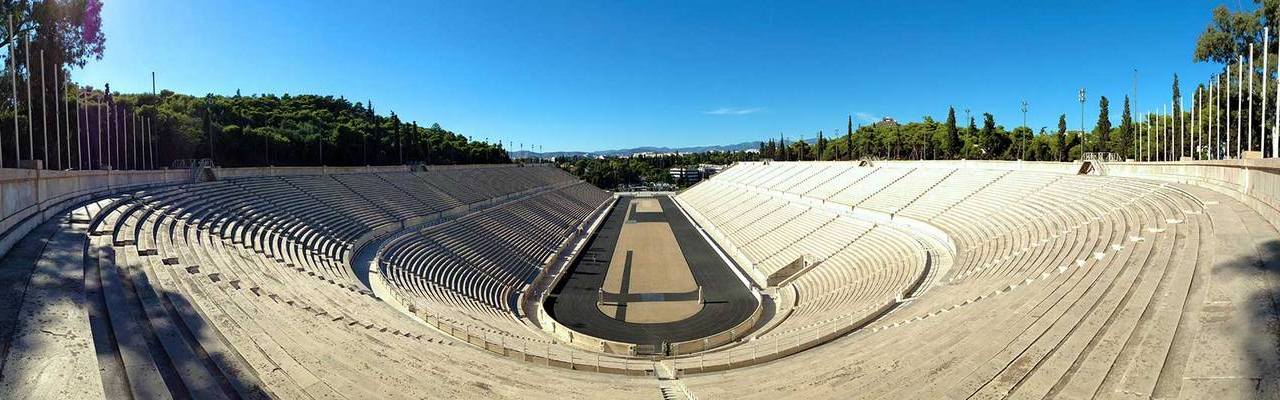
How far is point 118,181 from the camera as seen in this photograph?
51.8 ft

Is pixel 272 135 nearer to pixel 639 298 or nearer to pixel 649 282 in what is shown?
pixel 649 282

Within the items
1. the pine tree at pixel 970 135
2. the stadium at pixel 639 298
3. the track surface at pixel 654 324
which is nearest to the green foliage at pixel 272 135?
the stadium at pixel 639 298

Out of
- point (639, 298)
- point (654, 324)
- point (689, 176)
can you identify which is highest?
point (689, 176)

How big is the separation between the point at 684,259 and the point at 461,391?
22.7m

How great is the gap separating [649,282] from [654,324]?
5.86 metres

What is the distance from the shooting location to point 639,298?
2141 centimetres

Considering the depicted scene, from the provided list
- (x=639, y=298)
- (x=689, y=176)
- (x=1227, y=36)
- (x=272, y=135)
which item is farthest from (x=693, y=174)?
(x=639, y=298)

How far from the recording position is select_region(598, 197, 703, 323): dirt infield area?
19.6 m

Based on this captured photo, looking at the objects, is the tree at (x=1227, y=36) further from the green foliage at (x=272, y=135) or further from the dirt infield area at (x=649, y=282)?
the green foliage at (x=272, y=135)

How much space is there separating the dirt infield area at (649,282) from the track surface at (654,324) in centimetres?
41

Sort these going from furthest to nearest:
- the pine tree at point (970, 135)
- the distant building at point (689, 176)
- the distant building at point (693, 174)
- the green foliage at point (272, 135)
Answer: the distant building at point (693, 174) → the distant building at point (689, 176) → the pine tree at point (970, 135) → the green foliage at point (272, 135)

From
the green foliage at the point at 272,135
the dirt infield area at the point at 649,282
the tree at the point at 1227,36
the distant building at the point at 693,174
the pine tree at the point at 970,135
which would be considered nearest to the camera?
the dirt infield area at the point at 649,282

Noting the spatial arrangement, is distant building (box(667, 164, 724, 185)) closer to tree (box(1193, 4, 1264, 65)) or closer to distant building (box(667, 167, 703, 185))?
distant building (box(667, 167, 703, 185))

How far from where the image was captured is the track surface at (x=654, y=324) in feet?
56.6
